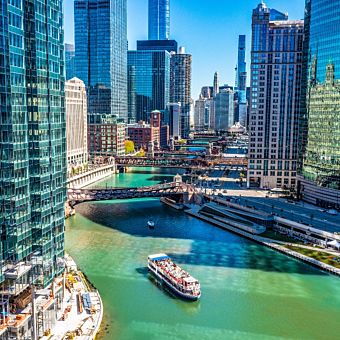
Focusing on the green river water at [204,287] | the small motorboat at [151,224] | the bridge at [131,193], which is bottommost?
the green river water at [204,287]

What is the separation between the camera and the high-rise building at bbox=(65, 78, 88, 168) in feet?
606

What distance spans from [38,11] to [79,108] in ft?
473

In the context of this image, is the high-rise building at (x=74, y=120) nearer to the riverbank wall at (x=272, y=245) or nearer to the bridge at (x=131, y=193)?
the bridge at (x=131, y=193)

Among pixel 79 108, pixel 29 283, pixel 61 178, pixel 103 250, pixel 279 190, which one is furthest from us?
pixel 79 108

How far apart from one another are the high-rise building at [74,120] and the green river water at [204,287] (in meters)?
80.0

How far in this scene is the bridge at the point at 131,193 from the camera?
12069 cm

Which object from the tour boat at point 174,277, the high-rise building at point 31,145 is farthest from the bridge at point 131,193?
the high-rise building at point 31,145

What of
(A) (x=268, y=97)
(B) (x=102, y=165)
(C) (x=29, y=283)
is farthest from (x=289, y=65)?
(C) (x=29, y=283)

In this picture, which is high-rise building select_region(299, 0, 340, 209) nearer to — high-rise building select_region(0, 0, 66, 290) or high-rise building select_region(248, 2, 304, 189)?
high-rise building select_region(248, 2, 304, 189)

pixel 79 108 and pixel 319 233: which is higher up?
pixel 79 108

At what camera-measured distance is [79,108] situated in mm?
196000

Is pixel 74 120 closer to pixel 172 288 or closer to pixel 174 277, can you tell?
pixel 174 277

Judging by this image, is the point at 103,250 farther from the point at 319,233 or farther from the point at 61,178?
the point at 319,233

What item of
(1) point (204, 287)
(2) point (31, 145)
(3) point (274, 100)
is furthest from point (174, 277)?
(3) point (274, 100)
